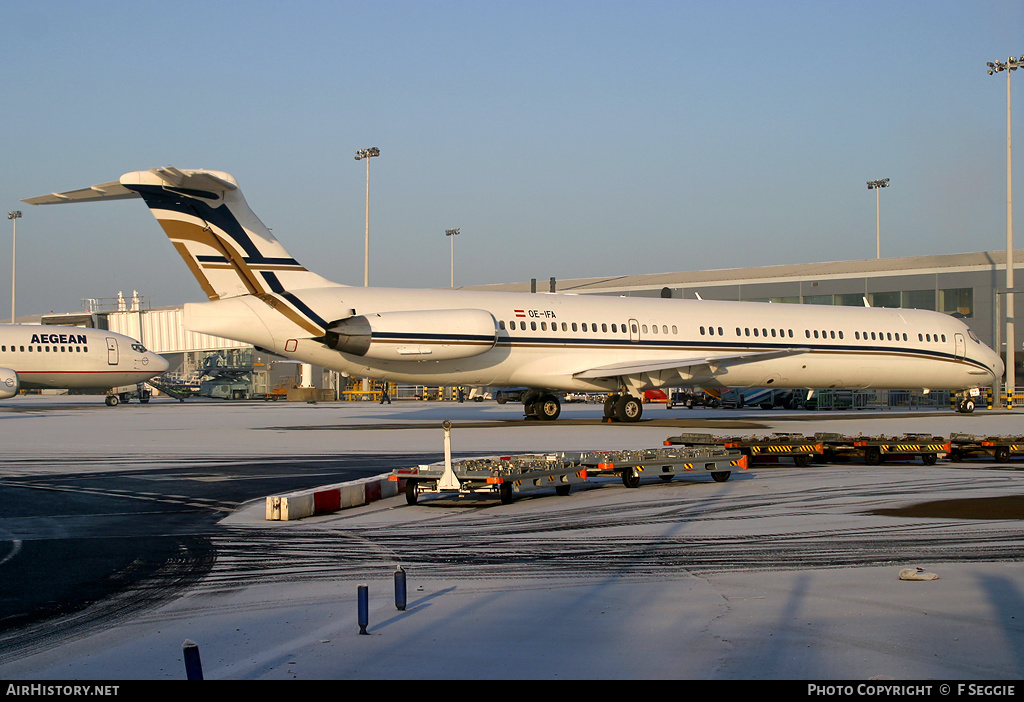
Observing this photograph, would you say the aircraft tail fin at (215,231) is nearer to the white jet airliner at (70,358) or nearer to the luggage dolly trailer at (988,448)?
the luggage dolly trailer at (988,448)

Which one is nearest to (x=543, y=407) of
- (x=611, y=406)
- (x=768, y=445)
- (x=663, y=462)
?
(x=611, y=406)

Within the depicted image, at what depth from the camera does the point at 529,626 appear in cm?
629

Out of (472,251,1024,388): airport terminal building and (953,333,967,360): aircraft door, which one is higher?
(472,251,1024,388): airport terminal building

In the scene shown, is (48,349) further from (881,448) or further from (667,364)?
(881,448)

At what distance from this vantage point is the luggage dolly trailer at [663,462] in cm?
1341

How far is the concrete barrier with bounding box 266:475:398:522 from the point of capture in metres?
11.0

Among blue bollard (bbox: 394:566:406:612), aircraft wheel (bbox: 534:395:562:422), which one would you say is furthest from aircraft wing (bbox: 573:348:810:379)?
blue bollard (bbox: 394:566:406:612)

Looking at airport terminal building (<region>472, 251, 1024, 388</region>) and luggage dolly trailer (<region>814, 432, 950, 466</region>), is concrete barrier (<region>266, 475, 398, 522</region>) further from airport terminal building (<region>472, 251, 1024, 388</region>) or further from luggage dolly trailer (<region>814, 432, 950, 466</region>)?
airport terminal building (<region>472, 251, 1024, 388</region>)

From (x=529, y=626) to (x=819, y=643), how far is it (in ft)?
6.17

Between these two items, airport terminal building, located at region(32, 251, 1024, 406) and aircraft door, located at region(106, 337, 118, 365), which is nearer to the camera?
aircraft door, located at region(106, 337, 118, 365)

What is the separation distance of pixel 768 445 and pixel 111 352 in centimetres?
4051

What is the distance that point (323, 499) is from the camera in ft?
38.3

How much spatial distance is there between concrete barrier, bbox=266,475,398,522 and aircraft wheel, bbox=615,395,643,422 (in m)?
16.1

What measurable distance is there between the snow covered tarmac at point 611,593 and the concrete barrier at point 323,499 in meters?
0.27
